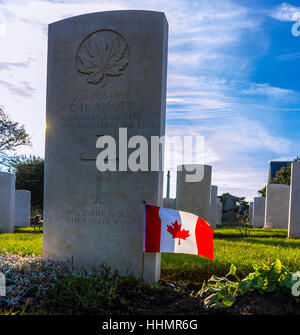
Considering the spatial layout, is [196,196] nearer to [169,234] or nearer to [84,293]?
[169,234]

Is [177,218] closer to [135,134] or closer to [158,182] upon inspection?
[158,182]

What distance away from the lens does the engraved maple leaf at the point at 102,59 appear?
16.1ft

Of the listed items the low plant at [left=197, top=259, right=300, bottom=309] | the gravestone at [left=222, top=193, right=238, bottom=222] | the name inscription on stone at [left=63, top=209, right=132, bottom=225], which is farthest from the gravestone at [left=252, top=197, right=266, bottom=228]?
the low plant at [left=197, top=259, right=300, bottom=309]

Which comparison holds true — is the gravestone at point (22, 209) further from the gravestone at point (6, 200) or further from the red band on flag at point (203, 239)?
the red band on flag at point (203, 239)

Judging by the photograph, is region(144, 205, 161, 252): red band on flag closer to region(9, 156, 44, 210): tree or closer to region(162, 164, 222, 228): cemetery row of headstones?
region(162, 164, 222, 228): cemetery row of headstones

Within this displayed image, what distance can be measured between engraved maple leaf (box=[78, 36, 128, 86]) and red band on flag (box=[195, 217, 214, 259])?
91.1 inches

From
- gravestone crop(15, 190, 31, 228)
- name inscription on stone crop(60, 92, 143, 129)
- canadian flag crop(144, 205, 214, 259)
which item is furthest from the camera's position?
gravestone crop(15, 190, 31, 228)

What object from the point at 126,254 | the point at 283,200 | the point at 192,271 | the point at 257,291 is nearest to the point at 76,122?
the point at 126,254

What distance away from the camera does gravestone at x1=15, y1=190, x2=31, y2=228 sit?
1513 cm

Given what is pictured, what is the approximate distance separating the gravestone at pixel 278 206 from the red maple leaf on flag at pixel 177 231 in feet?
40.2

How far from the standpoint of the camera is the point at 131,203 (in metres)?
4.70

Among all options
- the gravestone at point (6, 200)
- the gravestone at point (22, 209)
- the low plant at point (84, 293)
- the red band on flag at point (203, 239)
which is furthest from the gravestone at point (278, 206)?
the low plant at point (84, 293)

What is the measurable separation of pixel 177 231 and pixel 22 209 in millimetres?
12365
